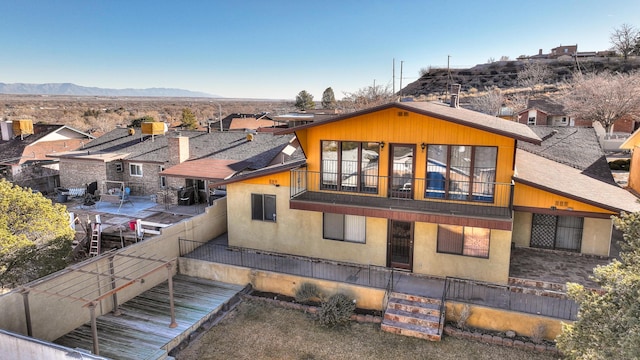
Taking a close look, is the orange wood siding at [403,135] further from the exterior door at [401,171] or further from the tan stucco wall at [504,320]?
the tan stucco wall at [504,320]

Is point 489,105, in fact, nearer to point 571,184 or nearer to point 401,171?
point 571,184

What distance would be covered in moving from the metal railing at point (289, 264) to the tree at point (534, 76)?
72708 mm

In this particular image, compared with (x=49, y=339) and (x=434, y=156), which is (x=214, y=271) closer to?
(x=49, y=339)

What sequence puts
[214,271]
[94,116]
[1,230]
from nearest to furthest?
1. [1,230]
2. [214,271]
3. [94,116]

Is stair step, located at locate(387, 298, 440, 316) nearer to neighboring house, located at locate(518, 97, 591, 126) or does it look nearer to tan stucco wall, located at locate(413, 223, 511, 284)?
tan stucco wall, located at locate(413, 223, 511, 284)

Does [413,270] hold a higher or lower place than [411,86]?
lower

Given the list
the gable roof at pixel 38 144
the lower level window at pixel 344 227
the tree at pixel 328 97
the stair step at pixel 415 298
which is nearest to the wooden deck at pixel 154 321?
the lower level window at pixel 344 227

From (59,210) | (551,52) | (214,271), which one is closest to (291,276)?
(214,271)

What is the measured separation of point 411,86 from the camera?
104 meters

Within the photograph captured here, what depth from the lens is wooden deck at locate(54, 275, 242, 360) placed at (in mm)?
11742

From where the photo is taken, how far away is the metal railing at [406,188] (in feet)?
47.1

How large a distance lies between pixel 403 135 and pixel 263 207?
21.8ft

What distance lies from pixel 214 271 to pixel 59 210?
20.6ft

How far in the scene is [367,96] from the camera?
67000 millimetres
